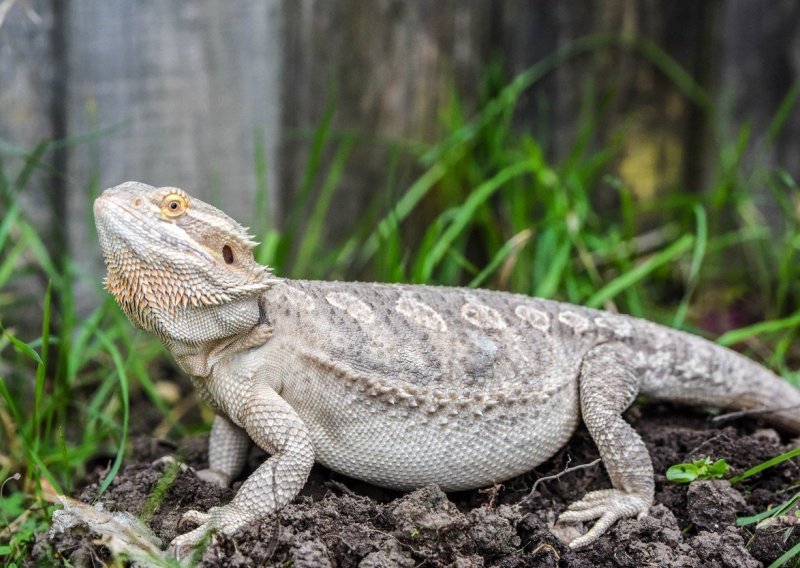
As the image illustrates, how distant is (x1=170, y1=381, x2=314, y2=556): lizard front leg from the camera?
327 cm

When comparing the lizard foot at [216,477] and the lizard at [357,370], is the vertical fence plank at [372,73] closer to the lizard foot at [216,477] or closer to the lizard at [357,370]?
the lizard at [357,370]

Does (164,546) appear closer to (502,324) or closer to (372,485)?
(372,485)

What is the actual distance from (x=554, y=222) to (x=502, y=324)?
1.82 metres

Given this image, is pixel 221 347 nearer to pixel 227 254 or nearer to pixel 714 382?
pixel 227 254

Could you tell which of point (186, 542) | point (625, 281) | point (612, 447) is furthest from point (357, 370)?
point (625, 281)

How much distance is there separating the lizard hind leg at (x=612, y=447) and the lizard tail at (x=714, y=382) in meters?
0.21

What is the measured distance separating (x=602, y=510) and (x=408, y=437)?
845mm

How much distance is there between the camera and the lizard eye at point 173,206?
334cm

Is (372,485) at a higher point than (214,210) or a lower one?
lower

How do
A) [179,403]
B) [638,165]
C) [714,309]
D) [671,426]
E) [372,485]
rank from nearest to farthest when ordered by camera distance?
[372,485] < [671,426] < [179,403] < [714,309] < [638,165]

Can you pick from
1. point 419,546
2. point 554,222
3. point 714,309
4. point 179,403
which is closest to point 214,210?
point 419,546

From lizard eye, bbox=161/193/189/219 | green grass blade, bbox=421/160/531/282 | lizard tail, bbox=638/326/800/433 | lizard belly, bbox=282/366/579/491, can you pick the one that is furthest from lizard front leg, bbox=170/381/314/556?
green grass blade, bbox=421/160/531/282

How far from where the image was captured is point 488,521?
10.8ft

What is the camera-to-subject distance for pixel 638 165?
689cm
